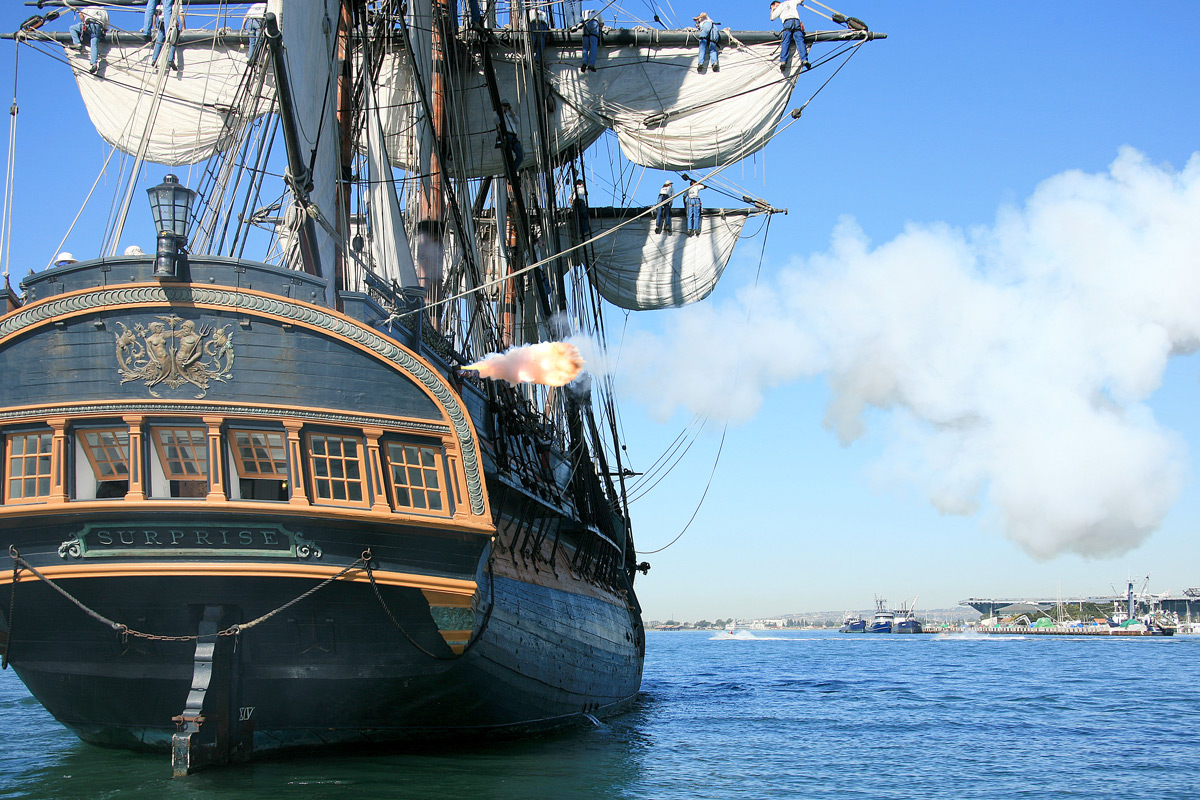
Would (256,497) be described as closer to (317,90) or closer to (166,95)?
(317,90)

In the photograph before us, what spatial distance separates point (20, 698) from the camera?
2789cm

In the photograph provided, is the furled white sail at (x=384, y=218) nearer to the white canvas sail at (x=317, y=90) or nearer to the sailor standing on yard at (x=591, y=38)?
the white canvas sail at (x=317, y=90)

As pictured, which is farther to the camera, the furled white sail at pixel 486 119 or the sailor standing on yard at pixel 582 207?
the sailor standing on yard at pixel 582 207

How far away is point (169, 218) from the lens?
36.8ft

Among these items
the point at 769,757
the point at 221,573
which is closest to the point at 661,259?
the point at 769,757

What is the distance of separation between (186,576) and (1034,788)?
1109 centimetres

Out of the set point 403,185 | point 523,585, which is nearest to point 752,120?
point 403,185

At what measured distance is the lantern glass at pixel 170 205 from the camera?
1110 cm

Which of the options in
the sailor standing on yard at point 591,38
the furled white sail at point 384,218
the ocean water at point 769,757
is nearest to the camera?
the ocean water at point 769,757

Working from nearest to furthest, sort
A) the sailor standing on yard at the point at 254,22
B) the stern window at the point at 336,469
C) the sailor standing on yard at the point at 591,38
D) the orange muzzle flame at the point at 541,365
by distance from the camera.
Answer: the stern window at the point at 336,469
the sailor standing on yard at the point at 254,22
the orange muzzle flame at the point at 541,365
the sailor standing on yard at the point at 591,38

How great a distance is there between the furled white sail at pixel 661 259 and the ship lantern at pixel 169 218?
18.4 m

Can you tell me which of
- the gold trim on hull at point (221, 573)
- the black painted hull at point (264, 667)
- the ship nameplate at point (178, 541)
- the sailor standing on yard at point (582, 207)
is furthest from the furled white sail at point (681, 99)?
the ship nameplate at point (178, 541)

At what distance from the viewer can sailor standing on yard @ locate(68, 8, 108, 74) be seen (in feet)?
81.5

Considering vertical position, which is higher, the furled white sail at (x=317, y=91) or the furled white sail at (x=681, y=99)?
the furled white sail at (x=681, y=99)
